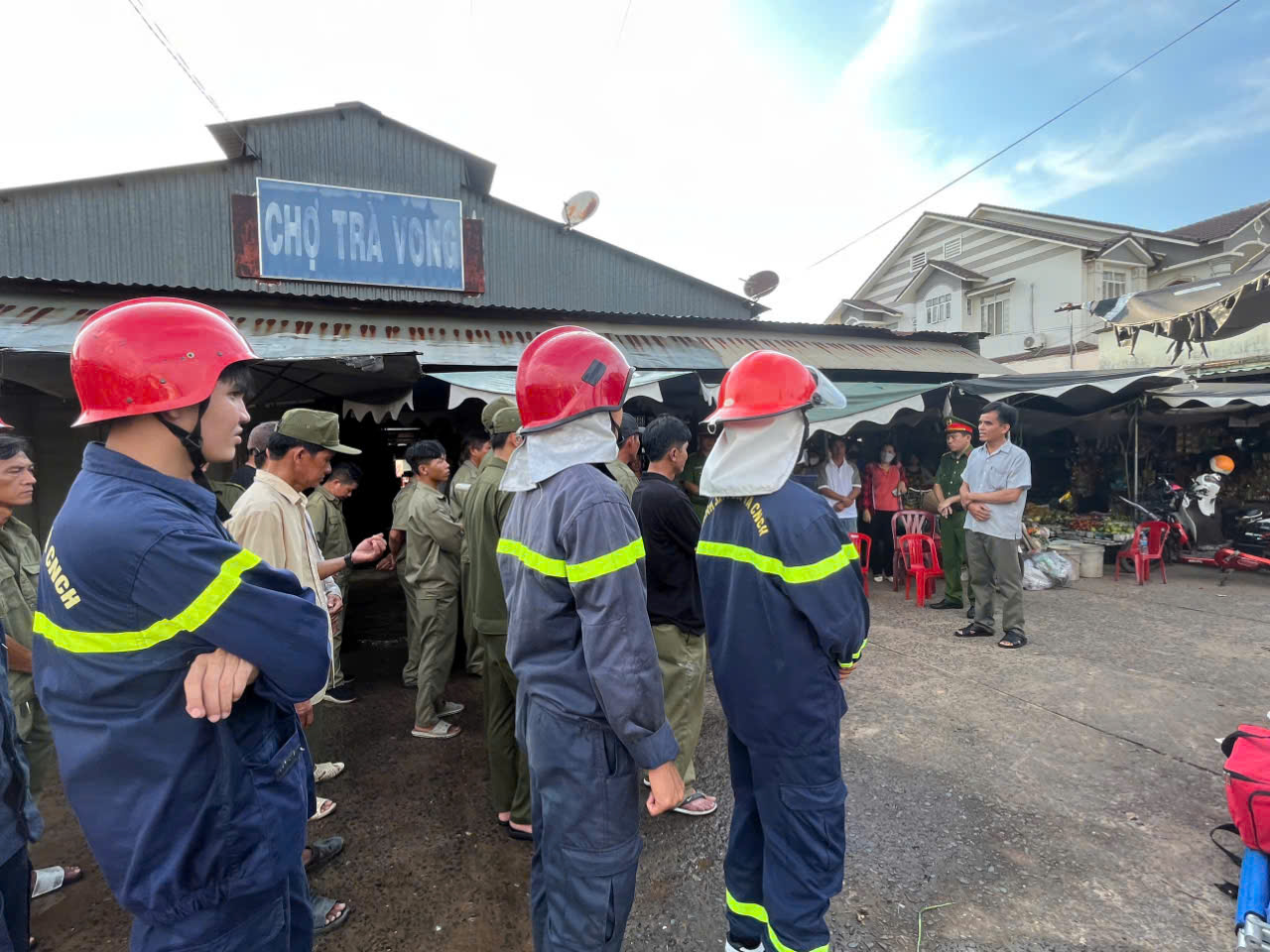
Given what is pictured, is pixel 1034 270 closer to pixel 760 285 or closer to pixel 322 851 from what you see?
pixel 760 285

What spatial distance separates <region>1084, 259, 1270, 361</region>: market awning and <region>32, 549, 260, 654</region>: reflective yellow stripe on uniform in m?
9.78

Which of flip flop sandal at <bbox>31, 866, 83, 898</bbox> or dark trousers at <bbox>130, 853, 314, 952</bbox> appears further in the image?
flip flop sandal at <bbox>31, 866, 83, 898</bbox>

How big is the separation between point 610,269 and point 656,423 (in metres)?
9.85

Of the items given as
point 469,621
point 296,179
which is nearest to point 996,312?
point 296,179

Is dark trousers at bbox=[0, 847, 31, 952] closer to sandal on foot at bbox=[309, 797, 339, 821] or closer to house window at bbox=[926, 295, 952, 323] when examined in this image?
sandal on foot at bbox=[309, 797, 339, 821]

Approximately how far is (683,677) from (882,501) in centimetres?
594

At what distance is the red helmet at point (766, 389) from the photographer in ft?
6.84

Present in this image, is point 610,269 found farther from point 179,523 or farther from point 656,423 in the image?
point 179,523

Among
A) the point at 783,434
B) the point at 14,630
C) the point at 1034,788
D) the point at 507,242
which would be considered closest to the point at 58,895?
the point at 14,630

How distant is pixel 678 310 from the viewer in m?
12.8

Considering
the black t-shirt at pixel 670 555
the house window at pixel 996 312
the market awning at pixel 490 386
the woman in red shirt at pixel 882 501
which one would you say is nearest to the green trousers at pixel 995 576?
the woman in red shirt at pixel 882 501

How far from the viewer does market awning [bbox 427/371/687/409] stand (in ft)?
15.3

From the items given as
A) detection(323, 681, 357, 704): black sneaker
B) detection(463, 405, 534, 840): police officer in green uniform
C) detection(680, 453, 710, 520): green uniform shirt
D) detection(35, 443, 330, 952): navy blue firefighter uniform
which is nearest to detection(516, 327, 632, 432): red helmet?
detection(35, 443, 330, 952): navy blue firefighter uniform

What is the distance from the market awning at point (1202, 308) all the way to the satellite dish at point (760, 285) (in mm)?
5782
